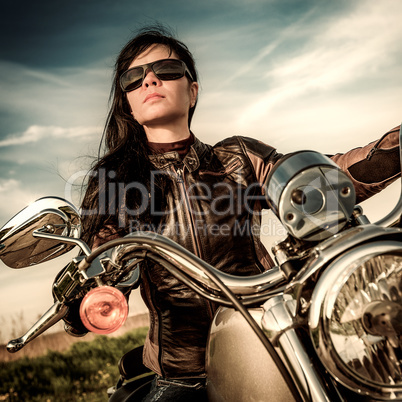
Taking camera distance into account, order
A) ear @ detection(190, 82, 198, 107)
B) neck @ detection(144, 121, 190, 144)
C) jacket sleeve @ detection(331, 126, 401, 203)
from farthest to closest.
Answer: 1. ear @ detection(190, 82, 198, 107)
2. neck @ detection(144, 121, 190, 144)
3. jacket sleeve @ detection(331, 126, 401, 203)

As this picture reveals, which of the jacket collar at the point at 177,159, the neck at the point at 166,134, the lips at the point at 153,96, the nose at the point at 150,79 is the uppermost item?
the nose at the point at 150,79

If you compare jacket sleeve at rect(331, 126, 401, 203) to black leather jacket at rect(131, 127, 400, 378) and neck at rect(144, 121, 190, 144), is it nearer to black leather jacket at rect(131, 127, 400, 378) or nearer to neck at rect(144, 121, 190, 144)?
black leather jacket at rect(131, 127, 400, 378)

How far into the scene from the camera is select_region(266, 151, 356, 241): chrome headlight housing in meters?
0.85

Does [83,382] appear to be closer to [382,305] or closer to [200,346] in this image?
[200,346]

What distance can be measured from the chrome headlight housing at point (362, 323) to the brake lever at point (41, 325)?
56 centimetres

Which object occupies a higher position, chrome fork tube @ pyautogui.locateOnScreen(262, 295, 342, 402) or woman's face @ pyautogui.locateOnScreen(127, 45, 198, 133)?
woman's face @ pyautogui.locateOnScreen(127, 45, 198, 133)

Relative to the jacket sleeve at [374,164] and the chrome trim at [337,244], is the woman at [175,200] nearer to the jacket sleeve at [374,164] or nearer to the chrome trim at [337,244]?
the jacket sleeve at [374,164]

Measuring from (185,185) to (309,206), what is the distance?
3.59 ft

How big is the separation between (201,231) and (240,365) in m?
0.90

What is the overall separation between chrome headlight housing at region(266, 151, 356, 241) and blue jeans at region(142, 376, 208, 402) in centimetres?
79

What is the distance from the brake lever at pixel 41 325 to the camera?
944 millimetres

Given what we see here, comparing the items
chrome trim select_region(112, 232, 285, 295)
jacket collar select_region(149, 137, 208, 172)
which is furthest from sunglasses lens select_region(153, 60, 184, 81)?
chrome trim select_region(112, 232, 285, 295)

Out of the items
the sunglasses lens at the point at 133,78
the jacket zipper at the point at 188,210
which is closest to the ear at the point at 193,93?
the sunglasses lens at the point at 133,78

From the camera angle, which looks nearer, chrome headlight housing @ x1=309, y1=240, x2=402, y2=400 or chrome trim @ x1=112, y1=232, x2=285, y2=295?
chrome headlight housing @ x1=309, y1=240, x2=402, y2=400
